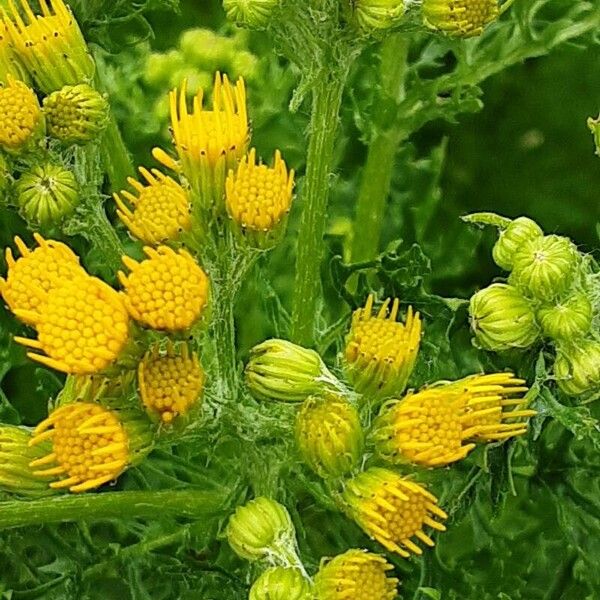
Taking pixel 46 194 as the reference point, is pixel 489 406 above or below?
below

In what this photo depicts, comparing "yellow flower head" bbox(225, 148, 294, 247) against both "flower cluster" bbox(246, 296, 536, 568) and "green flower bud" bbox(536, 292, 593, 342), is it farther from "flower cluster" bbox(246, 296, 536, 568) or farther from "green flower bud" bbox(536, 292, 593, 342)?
"green flower bud" bbox(536, 292, 593, 342)

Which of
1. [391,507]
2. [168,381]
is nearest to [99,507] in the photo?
[168,381]

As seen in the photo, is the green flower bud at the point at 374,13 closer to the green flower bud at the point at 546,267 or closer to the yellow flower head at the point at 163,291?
the green flower bud at the point at 546,267

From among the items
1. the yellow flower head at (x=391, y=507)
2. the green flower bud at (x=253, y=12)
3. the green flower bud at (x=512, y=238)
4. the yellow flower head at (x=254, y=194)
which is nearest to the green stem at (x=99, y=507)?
the yellow flower head at (x=391, y=507)

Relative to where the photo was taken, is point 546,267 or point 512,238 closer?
point 546,267

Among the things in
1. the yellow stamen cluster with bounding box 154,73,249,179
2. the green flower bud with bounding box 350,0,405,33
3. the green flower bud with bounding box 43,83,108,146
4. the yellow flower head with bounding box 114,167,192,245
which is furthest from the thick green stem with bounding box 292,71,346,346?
the green flower bud with bounding box 43,83,108,146

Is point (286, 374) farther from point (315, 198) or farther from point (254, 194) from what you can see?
point (315, 198)
